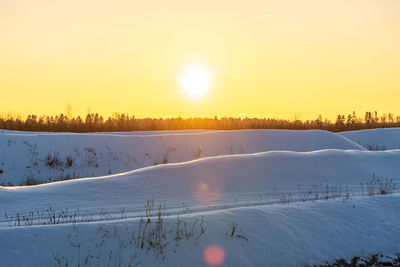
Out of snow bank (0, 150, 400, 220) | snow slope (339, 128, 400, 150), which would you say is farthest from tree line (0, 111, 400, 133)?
snow bank (0, 150, 400, 220)

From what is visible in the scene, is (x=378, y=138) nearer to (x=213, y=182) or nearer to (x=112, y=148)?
(x=112, y=148)

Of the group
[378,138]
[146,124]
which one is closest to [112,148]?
[146,124]

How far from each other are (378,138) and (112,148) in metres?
17.4

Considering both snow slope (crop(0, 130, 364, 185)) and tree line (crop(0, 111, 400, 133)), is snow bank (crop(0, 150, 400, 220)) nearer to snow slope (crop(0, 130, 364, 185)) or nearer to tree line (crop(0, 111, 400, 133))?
snow slope (crop(0, 130, 364, 185))

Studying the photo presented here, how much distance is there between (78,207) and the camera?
6711 mm

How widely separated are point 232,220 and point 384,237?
2.38m

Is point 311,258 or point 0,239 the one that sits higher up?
point 0,239

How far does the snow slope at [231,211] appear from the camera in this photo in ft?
16.1

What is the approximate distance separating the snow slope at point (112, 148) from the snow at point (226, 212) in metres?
6.32

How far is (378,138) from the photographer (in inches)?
984

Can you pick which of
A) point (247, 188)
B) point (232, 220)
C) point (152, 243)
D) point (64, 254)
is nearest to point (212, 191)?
point (247, 188)

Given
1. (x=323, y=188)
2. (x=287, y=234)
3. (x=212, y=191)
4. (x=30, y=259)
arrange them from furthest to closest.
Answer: (x=323, y=188) → (x=212, y=191) → (x=287, y=234) → (x=30, y=259)

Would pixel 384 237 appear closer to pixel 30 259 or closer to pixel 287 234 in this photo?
pixel 287 234

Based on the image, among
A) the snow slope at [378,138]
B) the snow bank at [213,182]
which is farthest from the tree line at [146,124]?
the snow bank at [213,182]
